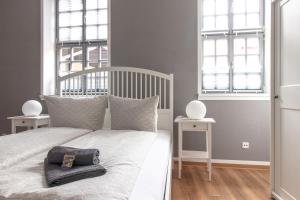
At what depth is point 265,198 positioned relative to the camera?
198 centimetres

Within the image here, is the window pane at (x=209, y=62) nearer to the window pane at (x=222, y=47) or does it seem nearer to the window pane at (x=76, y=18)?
the window pane at (x=222, y=47)

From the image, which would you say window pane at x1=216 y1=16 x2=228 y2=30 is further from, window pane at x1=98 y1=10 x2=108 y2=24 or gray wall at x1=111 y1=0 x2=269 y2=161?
window pane at x1=98 y1=10 x2=108 y2=24

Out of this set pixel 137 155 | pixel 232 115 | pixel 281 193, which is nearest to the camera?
pixel 137 155

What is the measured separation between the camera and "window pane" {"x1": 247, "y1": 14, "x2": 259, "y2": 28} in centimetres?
295

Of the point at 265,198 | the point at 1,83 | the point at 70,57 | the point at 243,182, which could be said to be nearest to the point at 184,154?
the point at 243,182

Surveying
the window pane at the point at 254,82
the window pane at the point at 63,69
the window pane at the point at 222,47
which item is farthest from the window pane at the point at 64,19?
the window pane at the point at 254,82

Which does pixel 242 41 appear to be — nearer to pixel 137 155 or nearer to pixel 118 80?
pixel 118 80

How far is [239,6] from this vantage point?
297cm

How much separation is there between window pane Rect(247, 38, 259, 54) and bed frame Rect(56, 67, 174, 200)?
1.11 metres

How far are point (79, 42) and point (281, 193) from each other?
299 centimetres

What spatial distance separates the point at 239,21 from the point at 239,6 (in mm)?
188

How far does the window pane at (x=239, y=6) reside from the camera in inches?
117

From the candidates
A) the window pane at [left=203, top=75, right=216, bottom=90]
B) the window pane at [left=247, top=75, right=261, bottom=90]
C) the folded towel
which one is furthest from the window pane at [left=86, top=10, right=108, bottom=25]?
the folded towel

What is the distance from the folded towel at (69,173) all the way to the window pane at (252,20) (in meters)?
2.74
